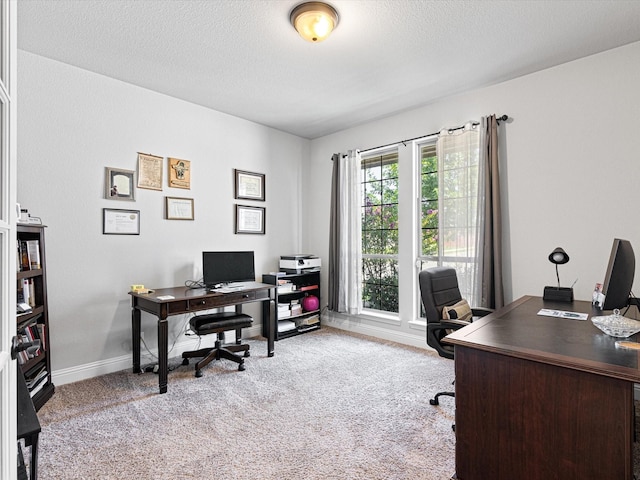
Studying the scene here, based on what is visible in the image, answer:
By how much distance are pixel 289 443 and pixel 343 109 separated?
329 cm

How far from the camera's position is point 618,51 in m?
2.70

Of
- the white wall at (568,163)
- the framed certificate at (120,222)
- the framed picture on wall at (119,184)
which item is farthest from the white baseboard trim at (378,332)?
the framed picture on wall at (119,184)

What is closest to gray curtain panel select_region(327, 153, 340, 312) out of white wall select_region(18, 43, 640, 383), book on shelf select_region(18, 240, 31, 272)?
white wall select_region(18, 43, 640, 383)

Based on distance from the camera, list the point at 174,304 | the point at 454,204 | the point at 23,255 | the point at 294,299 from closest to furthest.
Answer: the point at 23,255, the point at 174,304, the point at 454,204, the point at 294,299

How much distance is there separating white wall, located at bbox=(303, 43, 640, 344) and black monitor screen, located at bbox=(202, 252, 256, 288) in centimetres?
254

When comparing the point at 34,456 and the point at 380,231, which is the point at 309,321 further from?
the point at 34,456

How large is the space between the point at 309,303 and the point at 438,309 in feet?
7.54

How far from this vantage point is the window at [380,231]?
4.25 m

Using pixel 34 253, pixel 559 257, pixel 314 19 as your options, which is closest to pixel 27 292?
pixel 34 253

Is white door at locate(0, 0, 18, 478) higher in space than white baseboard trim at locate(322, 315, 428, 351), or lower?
higher

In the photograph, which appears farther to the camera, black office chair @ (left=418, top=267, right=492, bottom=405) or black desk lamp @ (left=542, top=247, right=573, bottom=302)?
black desk lamp @ (left=542, top=247, right=573, bottom=302)

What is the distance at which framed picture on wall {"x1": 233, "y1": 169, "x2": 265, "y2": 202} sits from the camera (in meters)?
4.13

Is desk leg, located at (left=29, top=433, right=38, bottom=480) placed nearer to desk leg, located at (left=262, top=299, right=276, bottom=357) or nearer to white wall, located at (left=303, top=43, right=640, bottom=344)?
desk leg, located at (left=262, top=299, right=276, bottom=357)

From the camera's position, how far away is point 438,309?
97.7 inches
